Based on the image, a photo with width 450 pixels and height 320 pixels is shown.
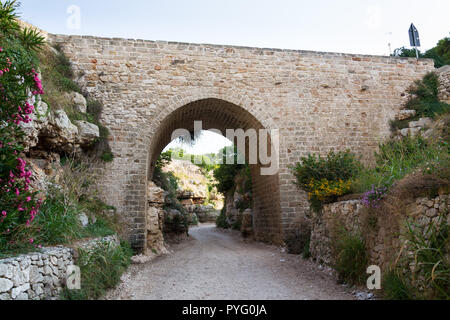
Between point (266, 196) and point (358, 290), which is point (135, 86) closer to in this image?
point (266, 196)

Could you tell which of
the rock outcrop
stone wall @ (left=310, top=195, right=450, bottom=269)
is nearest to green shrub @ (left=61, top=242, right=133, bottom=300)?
the rock outcrop

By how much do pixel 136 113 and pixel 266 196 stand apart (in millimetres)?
5064

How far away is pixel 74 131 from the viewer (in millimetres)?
7156

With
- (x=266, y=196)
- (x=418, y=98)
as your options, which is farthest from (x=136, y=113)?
(x=418, y=98)

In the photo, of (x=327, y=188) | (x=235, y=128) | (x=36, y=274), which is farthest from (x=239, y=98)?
(x=36, y=274)

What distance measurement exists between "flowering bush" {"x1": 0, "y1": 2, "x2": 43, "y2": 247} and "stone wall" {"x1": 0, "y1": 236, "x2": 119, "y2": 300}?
0.35 meters

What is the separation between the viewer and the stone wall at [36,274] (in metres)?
2.83

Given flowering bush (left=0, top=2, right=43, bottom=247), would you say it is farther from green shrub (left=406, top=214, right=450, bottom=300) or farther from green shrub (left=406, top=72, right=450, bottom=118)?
green shrub (left=406, top=72, right=450, bottom=118)

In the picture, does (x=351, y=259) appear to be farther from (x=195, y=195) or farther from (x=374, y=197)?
(x=195, y=195)

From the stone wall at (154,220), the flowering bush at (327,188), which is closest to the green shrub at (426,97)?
the flowering bush at (327,188)

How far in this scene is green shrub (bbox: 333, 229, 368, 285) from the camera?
181 inches

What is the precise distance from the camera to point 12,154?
381 centimetres

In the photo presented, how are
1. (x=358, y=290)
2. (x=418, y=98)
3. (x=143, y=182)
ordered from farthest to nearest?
(x=418, y=98)
(x=143, y=182)
(x=358, y=290)

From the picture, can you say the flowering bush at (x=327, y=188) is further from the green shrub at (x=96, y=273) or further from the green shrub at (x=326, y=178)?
the green shrub at (x=96, y=273)
